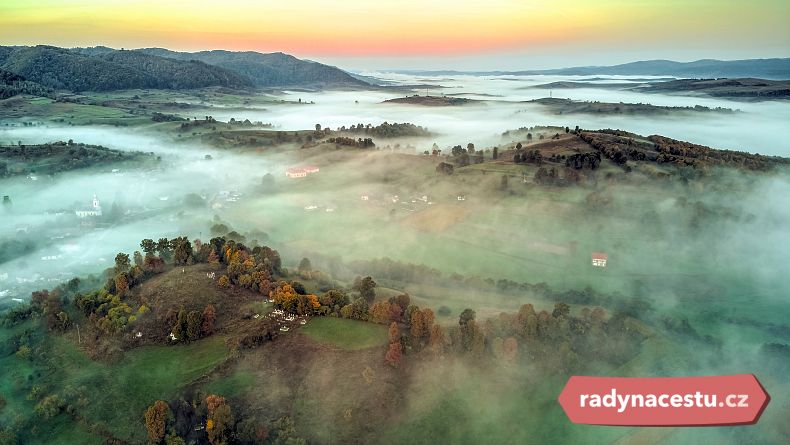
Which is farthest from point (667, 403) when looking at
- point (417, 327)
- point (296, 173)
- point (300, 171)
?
point (300, 171)

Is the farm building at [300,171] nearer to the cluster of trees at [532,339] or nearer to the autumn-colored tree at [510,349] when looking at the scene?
the cluster of trees at [532,339]

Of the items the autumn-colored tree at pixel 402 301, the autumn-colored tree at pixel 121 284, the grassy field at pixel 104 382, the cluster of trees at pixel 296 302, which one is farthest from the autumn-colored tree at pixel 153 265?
the autumn-colored tree at pixel 402 301

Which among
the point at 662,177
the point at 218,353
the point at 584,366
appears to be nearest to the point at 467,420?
the point at 584,366

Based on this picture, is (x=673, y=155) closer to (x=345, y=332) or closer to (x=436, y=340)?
(x=436, y=340)

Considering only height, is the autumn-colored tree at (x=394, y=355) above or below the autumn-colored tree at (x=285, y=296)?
below

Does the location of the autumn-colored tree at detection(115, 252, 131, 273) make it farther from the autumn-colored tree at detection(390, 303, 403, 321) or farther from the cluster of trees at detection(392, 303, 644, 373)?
the cluster of trees at detection(392, 303, 644, 373)

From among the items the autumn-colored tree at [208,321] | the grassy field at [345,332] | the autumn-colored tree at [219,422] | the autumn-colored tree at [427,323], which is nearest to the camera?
the autumn-colored tree at [219,422]

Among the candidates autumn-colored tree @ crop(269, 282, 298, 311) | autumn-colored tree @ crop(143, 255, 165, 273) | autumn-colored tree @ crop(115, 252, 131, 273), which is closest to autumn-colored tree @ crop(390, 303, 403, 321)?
autumn-colored tree @ crop(269, 282, 298, 311)
